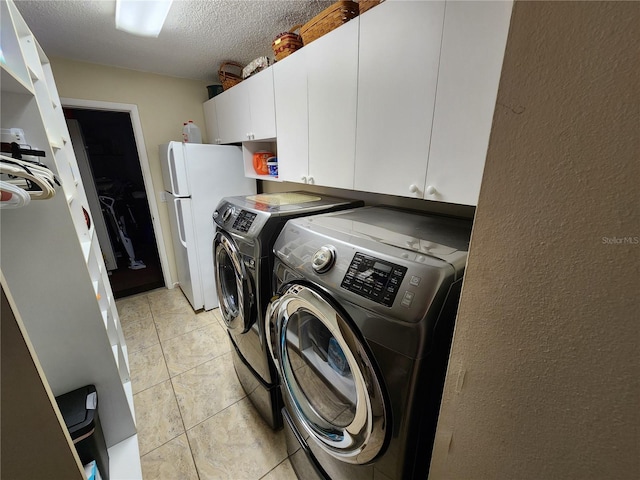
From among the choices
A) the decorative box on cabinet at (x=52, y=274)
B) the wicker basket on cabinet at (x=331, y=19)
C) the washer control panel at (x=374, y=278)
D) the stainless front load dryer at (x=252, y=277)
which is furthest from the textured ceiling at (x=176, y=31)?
the washer control panel at (x=374, y=278)

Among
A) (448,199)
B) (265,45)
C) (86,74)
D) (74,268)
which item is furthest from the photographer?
(86,74)

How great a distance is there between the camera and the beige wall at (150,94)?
226cm

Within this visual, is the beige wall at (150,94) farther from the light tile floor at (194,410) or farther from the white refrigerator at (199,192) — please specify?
the light tile floor at (194,410)

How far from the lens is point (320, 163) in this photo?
1.49 metres

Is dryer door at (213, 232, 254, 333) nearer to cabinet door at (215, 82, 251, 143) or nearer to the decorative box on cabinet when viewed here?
the decorative box on cabinet

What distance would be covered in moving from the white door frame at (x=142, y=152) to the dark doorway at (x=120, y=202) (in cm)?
34

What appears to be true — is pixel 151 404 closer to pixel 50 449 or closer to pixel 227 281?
pixel 227 281

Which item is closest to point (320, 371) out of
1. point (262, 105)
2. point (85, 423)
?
point (85, 423)

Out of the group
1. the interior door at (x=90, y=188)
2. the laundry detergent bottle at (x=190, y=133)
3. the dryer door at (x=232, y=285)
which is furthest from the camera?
the interior door at (x=90, y=188)

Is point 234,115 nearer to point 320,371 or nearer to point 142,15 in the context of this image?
point 142,15

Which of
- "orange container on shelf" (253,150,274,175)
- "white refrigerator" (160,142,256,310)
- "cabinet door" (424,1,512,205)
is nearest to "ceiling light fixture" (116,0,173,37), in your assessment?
"white refrigerator" (160,142,256,310)

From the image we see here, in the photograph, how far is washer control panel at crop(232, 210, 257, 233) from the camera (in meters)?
1.29

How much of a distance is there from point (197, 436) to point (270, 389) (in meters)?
0.56

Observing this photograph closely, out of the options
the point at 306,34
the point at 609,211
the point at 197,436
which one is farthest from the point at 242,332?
the point at 306,34
